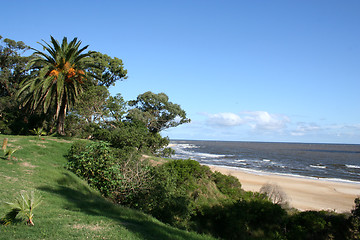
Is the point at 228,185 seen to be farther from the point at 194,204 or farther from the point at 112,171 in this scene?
the point at 112,171

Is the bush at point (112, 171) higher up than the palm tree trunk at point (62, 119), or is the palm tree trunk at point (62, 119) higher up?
the palm tree trunk at point (62, 119)

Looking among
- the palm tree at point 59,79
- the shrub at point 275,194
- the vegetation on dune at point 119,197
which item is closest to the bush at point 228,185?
the vegetation on dune at point 119,197

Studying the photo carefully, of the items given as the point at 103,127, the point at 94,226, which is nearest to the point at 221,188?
the point at 94,226

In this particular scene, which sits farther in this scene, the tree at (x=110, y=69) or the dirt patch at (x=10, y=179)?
the tree at (x=110, y=69)

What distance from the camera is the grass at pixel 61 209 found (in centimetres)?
527

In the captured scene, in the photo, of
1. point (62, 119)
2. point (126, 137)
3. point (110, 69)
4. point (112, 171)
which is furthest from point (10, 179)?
point (110, 69)

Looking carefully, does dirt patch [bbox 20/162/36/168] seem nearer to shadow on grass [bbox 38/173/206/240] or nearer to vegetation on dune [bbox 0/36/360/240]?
vegetation on dune [bbox 0/36/360/240]

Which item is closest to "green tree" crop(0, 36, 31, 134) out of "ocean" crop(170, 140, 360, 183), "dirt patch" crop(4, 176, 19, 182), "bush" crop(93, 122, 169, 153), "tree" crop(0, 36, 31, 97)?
"tree" crop(0, 36, 31, 97)

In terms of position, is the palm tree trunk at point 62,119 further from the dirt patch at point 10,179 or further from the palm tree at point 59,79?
the dirt patch at point 10,179

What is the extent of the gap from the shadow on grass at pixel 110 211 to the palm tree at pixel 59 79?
10.3 m

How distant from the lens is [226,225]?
9.52 m

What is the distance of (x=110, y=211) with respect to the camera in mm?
7863

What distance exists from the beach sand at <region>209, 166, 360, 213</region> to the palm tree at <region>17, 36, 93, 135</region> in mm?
13296

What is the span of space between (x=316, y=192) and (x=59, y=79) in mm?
25010
